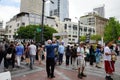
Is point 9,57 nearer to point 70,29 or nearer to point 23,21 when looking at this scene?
point 23,21

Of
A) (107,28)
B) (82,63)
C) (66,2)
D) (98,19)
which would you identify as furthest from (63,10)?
(82,63)

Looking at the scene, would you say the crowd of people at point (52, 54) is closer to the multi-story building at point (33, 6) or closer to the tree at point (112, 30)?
the tree at point (112, 30)

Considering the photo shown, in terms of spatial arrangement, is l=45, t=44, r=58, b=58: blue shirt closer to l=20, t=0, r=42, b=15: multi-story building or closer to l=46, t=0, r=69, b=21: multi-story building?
l=20, t=0, r=42, b=15: multi-story building

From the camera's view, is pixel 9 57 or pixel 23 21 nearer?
pixel 9 57

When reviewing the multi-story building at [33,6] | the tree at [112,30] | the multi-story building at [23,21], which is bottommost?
the tree at [112,30]

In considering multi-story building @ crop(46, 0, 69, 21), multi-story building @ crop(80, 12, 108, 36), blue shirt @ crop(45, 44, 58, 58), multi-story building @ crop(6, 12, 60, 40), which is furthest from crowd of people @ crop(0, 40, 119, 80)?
multi-story building @ crop(46, 0, 69, 21)

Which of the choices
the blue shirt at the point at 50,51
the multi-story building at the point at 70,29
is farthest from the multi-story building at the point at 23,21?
the blue shirt at the point at 50,51

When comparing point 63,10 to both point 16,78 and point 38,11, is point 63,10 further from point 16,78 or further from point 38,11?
point 16,78

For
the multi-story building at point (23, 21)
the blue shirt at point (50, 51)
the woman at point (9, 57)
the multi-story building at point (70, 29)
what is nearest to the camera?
the blue shirt at point (50, 51)

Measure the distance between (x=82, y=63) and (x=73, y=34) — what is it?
113 metres

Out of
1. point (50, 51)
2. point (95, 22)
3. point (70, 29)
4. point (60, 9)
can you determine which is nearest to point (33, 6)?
point (70, 29)

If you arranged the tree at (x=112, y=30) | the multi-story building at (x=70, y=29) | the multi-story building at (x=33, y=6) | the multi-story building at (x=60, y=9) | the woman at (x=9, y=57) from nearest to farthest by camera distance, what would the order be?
the woman at (x=9, y=57)
the tree at (x=112, y=30)
the multi-story building at (x=70, y=29)
the multi-story building at (x=33, y=6)
the multi-story building at (x=60, y=9)

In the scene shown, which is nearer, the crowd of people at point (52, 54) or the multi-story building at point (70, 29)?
the crowd of people at point (52, 54)

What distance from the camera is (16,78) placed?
10.1 m
